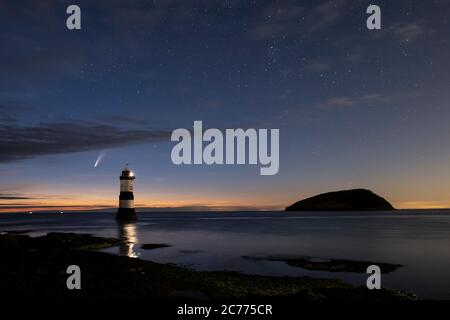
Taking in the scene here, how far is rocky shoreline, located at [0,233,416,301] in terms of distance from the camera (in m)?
15.6

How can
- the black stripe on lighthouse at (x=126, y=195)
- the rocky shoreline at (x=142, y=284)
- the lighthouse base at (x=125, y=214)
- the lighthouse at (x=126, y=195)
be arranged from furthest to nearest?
the lighthouse base at (x=125, y=214) → the black stripe on lighthouse at (x=126, y=195) → the lighthouse at (x=126, y=195) → the rocky shoreline at (x=142, y=284)

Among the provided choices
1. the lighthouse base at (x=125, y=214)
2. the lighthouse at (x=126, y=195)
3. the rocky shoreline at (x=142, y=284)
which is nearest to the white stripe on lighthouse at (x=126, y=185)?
the lighthouse at (x=126, y=195)

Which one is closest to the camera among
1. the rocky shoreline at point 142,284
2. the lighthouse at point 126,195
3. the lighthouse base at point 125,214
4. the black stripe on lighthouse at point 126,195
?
the rocky shoreline at point 142,284

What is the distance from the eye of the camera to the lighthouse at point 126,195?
70625 mm

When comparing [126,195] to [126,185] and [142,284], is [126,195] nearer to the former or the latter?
[126,185]

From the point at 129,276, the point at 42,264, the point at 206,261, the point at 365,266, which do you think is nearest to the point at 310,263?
the point at 365,266

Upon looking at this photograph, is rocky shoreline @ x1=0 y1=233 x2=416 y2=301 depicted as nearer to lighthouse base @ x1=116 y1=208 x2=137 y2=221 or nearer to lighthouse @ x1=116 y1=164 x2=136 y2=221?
lighthouse @ x1=116 y1=164 x2=136 y2=221

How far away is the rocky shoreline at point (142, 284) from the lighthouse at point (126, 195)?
44.5 metres

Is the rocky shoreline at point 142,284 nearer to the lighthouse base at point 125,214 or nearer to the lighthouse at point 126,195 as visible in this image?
the lighthouse at point 126,195

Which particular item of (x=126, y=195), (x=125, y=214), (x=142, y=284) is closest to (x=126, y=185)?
(x=126, y=195)

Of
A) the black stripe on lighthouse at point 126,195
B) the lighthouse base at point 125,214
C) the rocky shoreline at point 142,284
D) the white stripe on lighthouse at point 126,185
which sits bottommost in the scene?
the lighthouse base at point 125,214

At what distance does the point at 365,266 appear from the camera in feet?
95.3
